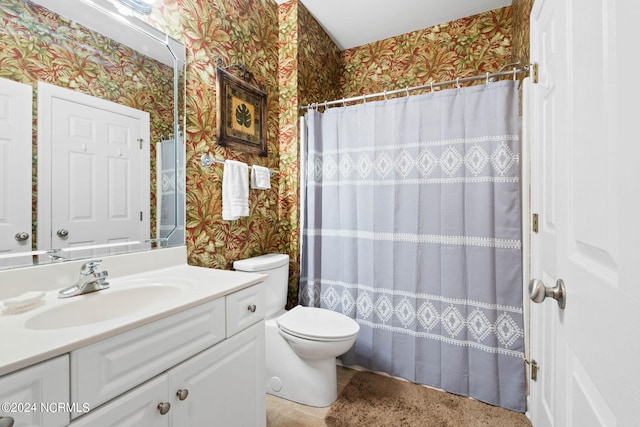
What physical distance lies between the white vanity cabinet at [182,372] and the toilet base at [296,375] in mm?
429

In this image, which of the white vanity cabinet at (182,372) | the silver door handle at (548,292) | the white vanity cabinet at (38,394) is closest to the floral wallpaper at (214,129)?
the white vanity cabinet at (182,372)

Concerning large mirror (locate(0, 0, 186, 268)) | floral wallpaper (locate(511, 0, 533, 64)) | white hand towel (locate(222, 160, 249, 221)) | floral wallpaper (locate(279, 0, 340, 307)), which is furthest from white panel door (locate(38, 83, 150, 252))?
floral wallpaper (locate(511, 0, 533, 64))

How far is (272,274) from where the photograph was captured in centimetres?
186

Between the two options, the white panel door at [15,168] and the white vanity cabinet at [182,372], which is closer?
the white vanity cabinet at [182,372]

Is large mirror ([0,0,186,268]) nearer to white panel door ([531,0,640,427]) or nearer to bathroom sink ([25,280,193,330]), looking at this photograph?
bathroom sink ([25,280,193,330])

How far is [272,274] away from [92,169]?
1.08 m

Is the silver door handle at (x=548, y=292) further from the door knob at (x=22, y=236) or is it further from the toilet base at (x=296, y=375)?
the door knob at (x=22, y=236)

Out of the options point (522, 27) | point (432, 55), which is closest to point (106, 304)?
point (522, 27)

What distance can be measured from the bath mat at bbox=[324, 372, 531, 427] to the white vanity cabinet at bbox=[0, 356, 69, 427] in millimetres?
1234

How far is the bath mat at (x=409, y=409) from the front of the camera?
149cm

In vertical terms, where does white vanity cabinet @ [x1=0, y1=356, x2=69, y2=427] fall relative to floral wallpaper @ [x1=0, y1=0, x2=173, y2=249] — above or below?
below

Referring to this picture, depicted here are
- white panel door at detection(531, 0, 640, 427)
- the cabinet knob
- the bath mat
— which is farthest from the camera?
the bath mat

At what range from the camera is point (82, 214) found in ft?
3.72

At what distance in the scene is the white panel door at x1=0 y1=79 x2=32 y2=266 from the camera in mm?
935
